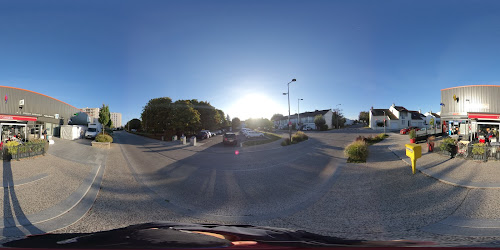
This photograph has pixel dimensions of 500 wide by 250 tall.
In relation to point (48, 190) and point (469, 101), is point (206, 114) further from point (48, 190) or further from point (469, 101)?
point (469, 101)

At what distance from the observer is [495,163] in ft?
20.5

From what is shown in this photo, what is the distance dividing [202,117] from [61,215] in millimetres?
29019

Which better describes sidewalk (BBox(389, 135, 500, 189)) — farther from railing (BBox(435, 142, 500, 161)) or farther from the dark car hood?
the dark car hood

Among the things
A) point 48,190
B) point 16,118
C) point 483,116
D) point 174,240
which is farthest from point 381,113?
point 16,118

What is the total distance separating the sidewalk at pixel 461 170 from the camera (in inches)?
185

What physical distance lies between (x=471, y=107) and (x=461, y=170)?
38.5 feet

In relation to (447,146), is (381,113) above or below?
above

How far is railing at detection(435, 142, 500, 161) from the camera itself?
21.4 feet

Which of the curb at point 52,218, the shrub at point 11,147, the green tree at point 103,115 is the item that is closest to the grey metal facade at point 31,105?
the shrub at point 11,147

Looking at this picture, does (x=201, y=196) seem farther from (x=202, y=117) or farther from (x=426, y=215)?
(x=202, y=117)

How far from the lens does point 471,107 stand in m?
12.7

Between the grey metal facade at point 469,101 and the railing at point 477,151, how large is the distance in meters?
8.90

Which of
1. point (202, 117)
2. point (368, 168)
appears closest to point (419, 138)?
point (368, 168)

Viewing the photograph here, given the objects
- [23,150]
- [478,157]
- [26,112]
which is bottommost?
[478,157]
